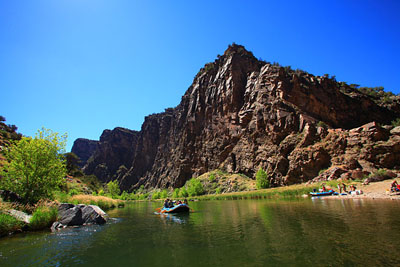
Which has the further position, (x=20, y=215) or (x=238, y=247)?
(x=20, y=215)

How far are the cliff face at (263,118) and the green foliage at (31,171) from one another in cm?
7391

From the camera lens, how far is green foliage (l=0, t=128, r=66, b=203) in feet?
82.2

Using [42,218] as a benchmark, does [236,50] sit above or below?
above

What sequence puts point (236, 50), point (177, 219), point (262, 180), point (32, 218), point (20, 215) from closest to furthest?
point (20, 215), point (32, 218), point (177, 219), point (262, 180), point (236, 50)

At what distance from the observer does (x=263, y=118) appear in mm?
103375

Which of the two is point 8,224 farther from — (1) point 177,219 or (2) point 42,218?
(1) point 177,219

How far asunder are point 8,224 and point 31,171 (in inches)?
312

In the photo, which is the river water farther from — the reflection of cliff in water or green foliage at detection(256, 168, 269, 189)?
green foliage at detection(256, 168, 269, 189)

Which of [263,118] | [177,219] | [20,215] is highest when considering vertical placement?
[263,118]

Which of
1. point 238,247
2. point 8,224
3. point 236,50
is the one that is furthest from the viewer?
point 236,50

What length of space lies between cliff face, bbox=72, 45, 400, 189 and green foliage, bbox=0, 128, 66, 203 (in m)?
73.9

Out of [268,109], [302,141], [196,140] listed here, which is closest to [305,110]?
[268,109]

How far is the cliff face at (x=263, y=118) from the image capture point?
278 ft

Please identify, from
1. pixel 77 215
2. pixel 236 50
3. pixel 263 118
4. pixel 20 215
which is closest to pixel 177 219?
pixel 77 215
